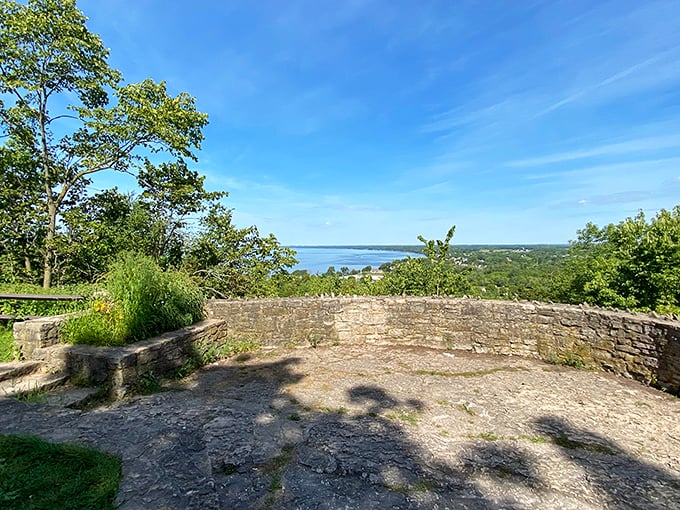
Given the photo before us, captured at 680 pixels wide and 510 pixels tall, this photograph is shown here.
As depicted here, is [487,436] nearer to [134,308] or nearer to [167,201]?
[134,308]

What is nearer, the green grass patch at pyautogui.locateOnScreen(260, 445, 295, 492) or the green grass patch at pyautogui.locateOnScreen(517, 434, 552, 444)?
the green grass patch at pyautogui.locateOnScreen(260, 445, 295, 492)

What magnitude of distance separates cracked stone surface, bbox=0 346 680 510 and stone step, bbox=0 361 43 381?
2.22ft

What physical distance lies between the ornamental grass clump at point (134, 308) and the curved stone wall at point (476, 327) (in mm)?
898

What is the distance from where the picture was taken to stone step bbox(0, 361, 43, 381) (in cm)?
420

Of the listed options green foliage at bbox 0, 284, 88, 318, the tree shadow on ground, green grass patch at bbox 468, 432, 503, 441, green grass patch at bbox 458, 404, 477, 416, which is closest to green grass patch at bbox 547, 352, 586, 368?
the tree shadow on ground

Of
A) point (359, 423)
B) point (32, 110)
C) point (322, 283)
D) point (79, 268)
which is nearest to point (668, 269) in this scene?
point (359, 423)

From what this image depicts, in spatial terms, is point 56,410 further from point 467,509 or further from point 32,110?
point 32,110

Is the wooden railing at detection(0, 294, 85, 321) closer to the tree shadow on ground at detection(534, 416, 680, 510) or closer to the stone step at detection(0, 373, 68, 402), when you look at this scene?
the stone step at detection(0, 373, 68, 402)

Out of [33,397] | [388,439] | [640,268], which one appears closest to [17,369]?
[33,397]

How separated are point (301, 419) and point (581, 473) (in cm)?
264

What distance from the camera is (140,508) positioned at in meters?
2.21

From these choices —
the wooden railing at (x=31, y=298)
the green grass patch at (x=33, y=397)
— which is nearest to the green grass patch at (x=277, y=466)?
the green grass patch at (x=33, y=397)

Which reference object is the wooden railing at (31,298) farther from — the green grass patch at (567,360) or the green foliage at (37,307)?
the green grass patch at (567,360)

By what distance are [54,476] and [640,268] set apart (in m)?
15.3
